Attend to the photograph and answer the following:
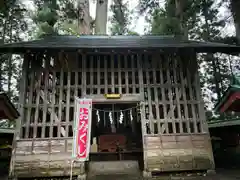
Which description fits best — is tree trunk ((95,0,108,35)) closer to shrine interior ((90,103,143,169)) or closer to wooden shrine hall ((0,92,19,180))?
shrine interior ((90,103,143,169))

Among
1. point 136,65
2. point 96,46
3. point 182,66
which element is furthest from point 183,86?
point 96,46

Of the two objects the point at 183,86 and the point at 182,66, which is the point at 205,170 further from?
the point at 182,66

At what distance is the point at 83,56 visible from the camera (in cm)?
871

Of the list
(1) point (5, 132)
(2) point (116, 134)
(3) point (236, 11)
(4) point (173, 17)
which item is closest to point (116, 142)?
(2) point (116, 134)

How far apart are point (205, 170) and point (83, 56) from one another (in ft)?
22.3

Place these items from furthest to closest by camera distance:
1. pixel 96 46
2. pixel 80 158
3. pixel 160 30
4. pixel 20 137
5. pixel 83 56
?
pixel 160 30, pixel 83 56, pixel 96 46, pixel 20 137, pixel 80 158

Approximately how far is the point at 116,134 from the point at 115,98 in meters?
5.32

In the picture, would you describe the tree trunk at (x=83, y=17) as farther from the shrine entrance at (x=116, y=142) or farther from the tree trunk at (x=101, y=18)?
the shrine entrance at (x=116, y=142)

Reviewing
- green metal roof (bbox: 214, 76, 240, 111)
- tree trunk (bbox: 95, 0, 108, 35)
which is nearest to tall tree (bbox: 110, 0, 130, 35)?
tree trunk (bbox: 95, 0, 108, 35)

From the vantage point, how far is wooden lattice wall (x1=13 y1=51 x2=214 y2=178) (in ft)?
25.2

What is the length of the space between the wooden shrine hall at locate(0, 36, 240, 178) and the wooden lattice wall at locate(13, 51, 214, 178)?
1.4 inches

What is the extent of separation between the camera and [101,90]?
8.52 m

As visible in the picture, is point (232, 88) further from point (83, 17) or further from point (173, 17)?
point (83, 17)

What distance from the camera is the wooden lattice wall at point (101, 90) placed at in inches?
302
